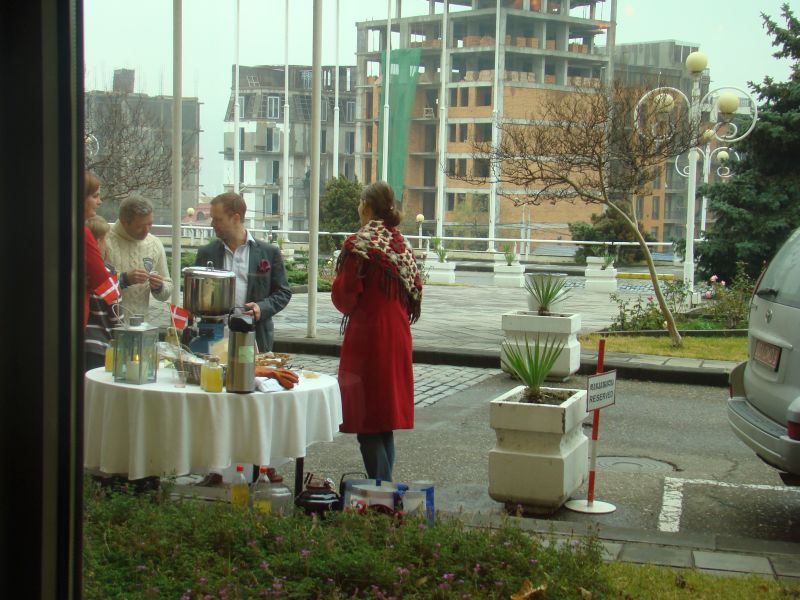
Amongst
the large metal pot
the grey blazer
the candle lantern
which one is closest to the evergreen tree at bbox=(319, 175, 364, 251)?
the grey blazer

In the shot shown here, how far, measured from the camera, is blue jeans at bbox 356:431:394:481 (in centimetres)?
589

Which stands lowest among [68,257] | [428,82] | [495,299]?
[495,299]

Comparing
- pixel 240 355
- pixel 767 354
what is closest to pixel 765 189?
pixel 767 354

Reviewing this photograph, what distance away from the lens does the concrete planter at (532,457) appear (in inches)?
247

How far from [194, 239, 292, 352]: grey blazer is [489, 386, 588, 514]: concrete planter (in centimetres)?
153

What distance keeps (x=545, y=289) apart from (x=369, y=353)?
259 inches

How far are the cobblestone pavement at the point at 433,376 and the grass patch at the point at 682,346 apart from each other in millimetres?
2336

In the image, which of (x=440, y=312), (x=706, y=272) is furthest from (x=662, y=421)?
(x=706, y=272)

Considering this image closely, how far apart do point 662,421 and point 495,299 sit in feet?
50.5

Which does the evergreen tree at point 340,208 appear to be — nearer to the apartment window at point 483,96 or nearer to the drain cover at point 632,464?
the apartment window at point 483,96

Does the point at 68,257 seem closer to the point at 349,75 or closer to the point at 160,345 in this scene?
the point at 160,345

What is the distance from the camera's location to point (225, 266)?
21.7 ft

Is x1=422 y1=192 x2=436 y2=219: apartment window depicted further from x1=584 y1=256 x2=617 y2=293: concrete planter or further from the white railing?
x1=584 y1=256 x2=617 y2=293: concrete planter

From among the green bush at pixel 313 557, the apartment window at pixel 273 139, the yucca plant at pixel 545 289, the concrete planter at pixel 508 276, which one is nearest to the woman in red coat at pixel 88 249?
the green bush at pixel 313 557
